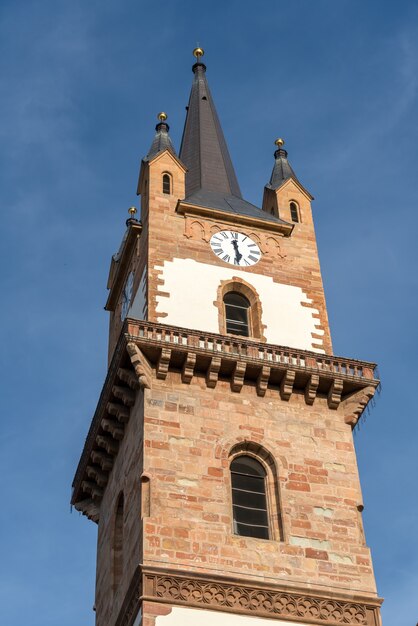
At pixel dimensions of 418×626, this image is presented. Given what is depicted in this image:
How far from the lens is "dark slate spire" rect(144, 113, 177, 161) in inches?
1542

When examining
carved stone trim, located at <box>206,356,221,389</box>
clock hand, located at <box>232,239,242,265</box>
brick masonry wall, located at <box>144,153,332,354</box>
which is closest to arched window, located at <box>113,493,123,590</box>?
carved stone trim, located at <box>206,356,221,389</box>

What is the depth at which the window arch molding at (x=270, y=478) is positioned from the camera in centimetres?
3025

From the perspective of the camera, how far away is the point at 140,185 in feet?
129

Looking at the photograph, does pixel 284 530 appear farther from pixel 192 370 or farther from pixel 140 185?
pixel 140 185

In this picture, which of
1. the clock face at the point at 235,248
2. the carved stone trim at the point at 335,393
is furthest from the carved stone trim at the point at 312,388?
the clock face at the point at 235,248

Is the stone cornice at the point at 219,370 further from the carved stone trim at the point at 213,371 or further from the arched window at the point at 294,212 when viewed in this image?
the arched window at the point at 294,212

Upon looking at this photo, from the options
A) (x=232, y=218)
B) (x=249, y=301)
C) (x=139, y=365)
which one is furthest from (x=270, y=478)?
(x=232, y=218)

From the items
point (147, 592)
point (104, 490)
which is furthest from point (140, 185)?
point (147, 592)

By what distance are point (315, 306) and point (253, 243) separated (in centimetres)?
270

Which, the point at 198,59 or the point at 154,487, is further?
the point at 198,59

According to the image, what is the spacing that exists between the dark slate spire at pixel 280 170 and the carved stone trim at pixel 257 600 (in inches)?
586

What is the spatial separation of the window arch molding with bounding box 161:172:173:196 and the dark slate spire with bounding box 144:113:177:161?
2.57 ft

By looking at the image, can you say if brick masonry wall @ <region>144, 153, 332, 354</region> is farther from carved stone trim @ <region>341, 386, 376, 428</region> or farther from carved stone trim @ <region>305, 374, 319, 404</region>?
carved stone trim @ <region>305, 374, 319, 404</region>

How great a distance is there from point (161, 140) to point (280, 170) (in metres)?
3.91
